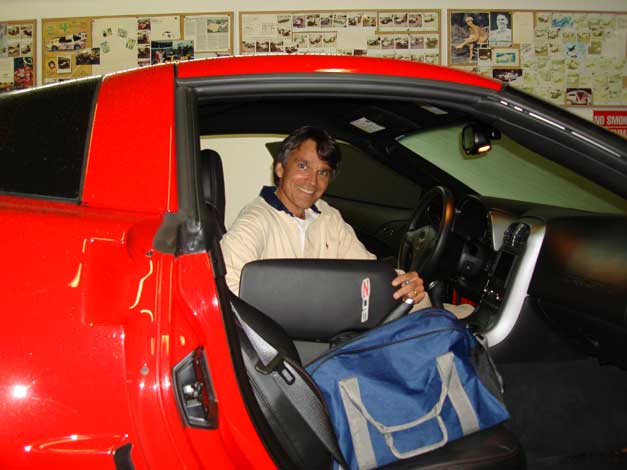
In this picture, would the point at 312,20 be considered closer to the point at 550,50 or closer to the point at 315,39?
the point at 315,39

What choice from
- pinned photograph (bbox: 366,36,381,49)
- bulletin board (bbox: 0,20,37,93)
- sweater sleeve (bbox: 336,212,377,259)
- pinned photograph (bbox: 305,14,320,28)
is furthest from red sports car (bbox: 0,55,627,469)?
bulletin board (bbox: 0,20,37,93)

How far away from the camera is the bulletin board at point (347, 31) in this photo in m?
3.04

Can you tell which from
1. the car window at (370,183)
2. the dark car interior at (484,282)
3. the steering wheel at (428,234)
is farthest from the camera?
the car window at (370,183)

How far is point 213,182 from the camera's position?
1493 mm

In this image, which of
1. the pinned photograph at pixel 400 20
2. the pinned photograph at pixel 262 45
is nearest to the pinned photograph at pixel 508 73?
the pinned photograph at pixel 400 20

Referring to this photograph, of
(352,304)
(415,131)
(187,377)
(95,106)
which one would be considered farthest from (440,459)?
(415,131)

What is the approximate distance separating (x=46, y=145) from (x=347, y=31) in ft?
8.36

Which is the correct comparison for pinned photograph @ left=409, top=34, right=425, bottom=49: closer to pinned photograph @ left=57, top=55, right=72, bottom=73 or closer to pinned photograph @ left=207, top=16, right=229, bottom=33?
pinned photograph @ left=207, top=16, right=229, bottom=33

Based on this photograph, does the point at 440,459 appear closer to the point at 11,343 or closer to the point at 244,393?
the point at 244,393

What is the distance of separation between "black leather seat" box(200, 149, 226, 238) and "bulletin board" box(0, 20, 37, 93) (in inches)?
89.8

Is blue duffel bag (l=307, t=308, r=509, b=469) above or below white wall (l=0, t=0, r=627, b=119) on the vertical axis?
below

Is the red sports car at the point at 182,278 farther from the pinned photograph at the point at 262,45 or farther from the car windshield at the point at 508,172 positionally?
the pinned photograph at the point at 262,45

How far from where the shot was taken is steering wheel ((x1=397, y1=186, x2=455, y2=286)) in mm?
1694

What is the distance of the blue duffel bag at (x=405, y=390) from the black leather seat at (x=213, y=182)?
0.63m
